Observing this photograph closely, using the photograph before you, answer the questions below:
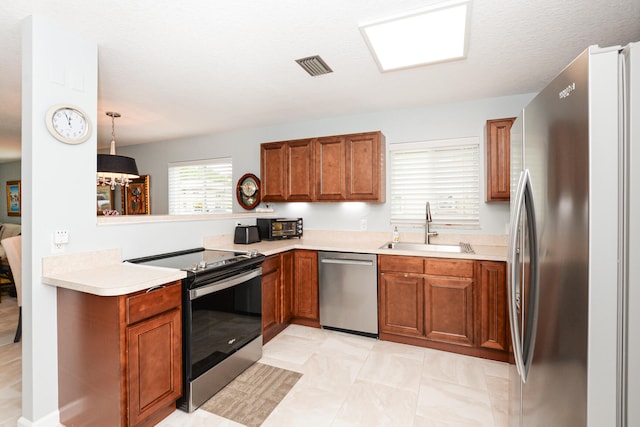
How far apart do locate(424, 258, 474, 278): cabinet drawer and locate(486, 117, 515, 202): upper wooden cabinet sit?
0.78 metres

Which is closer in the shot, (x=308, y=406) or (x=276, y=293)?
(x=308, y=406)

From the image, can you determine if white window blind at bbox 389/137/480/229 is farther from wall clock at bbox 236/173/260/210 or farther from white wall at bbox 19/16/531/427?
white wall at bbox 19/16/531/427

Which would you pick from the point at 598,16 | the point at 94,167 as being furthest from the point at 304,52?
the point at 598,16

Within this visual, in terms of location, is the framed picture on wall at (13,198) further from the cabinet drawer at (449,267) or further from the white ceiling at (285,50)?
the cabinet drawer at (449,267)

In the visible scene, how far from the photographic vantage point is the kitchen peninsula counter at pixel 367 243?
2.85 meters

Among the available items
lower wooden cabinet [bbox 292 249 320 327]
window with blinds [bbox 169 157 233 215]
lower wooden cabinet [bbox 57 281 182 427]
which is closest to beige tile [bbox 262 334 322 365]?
lower wooden cabinet [bbox 292 249 320 327]

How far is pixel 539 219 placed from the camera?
3.83 ft

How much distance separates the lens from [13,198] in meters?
7.04

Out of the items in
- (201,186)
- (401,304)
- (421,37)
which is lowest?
(401,304)

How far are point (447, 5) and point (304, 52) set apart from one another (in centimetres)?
99

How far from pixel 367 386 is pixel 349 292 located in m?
0.98

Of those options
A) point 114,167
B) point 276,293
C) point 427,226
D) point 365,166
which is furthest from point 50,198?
point 427,226

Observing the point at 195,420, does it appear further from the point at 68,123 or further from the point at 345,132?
the point at 345,132

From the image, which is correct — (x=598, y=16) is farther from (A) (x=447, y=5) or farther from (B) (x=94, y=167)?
(B) (x=94, y=167)
